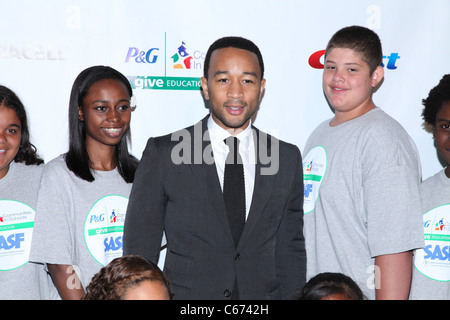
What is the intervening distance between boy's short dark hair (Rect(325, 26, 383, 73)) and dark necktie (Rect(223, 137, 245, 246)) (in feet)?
1.99

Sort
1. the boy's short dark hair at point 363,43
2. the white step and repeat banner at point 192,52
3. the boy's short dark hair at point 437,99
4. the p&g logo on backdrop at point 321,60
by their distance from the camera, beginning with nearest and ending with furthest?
the boy's short dark hair at point 363,43 < the boy's short dark hair at point 437,99 < the white step and repeat banner at point 192,52 < the p&g logo on backdrop at point 321,60

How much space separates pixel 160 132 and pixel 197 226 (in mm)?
871

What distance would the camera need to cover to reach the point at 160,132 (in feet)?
8.39

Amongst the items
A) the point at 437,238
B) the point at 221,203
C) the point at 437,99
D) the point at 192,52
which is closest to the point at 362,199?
the point at 437,238

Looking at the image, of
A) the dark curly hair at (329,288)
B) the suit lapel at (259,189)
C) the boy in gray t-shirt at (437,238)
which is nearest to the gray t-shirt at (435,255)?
the boy in gray t-shirt at (437,238)

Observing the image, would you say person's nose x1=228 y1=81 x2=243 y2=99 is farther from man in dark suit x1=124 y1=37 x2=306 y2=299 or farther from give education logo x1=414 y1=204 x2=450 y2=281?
give education logo x1=414 y1=204 x2=450 y2=281

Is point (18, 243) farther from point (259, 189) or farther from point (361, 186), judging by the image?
point (361, 186)

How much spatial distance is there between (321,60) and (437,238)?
3.46 ft

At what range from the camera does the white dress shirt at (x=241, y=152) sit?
186 cm

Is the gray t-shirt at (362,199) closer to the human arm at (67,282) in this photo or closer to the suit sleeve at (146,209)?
the suit sleeve at (146,209)

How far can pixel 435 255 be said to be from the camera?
205 centimetres

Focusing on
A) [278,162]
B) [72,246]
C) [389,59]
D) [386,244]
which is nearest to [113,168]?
[72,246]

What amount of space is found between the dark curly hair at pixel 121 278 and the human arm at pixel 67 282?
393mm

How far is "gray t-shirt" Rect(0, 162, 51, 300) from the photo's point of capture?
1.96 m
